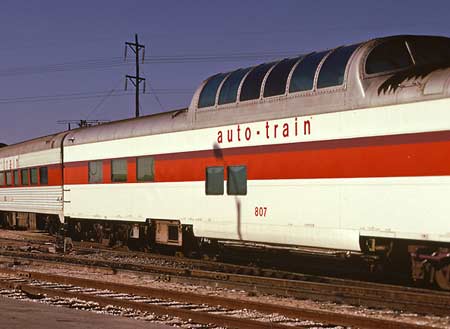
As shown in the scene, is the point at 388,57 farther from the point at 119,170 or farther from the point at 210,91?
the point at 119,170

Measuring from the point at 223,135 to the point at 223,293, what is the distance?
13.6 feet

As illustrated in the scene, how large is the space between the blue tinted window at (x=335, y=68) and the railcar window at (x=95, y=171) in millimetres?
9198

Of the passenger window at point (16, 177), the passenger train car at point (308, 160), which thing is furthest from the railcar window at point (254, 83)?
the passenger window at point (16, 177)

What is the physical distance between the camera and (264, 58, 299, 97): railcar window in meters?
13.6

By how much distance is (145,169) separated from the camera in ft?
58.0

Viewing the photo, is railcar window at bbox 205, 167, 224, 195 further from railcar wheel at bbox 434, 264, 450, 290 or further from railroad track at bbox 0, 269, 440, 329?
railcar wheel at bbox 434, 264, 450, 290

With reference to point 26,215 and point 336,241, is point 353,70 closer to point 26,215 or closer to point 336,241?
point 336,241

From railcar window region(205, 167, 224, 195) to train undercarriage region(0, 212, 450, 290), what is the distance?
117 cm

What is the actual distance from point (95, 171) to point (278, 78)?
27.5 feet

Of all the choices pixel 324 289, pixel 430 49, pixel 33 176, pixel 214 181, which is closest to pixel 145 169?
pixel 214 181

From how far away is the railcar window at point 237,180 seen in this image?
14164mm

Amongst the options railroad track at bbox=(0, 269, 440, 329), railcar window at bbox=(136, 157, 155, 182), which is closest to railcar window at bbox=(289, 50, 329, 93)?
railroad track at bbox=(0, 269, 440, 329)

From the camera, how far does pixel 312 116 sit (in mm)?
12562

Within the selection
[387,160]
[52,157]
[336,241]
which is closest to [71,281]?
[336,241]
